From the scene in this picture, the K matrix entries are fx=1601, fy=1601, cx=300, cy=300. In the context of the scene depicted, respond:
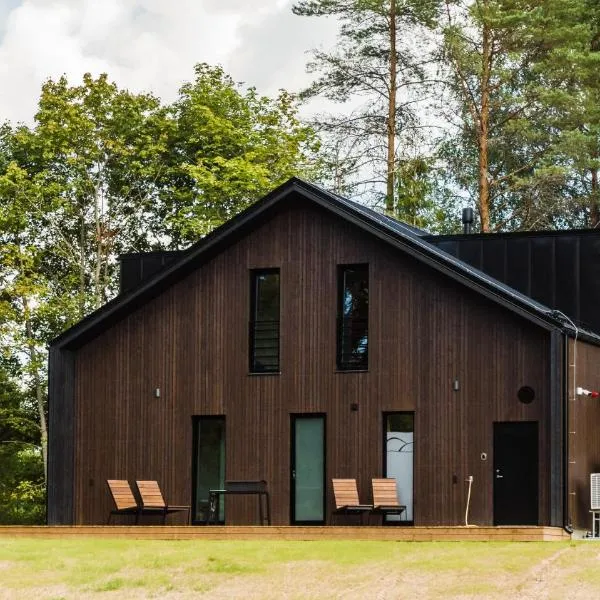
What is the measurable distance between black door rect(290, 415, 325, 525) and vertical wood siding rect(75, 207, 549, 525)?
0.53 ft

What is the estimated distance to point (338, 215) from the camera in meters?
26.5

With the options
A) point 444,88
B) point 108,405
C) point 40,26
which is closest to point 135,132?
point 40,26

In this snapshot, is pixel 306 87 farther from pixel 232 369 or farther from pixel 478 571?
pixel 478 571

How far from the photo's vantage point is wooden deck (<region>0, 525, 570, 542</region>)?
73.8 ft

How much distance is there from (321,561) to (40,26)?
27.9m

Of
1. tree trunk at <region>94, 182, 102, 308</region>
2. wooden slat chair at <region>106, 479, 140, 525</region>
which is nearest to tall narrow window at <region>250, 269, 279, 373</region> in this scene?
wooden slat chair at <region>106, 479, 140, 525</region>

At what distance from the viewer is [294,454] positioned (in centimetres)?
2666

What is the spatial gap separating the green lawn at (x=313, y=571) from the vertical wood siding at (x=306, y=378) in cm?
379

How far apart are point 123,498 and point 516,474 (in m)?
6.69

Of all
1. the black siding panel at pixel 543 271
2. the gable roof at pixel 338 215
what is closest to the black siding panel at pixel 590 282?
the black siding panel at pixel 543 271

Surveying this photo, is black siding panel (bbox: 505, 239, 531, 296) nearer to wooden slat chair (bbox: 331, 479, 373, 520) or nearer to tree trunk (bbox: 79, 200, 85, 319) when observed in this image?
wooden slat chair (bbox: 331, 479, 373, 520)

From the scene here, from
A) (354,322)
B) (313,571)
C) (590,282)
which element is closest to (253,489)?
(354,322)

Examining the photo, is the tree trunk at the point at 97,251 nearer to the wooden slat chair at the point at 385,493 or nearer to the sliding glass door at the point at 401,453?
the sliding glass door at the point at 401,453

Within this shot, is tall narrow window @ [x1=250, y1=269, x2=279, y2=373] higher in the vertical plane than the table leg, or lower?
higher
